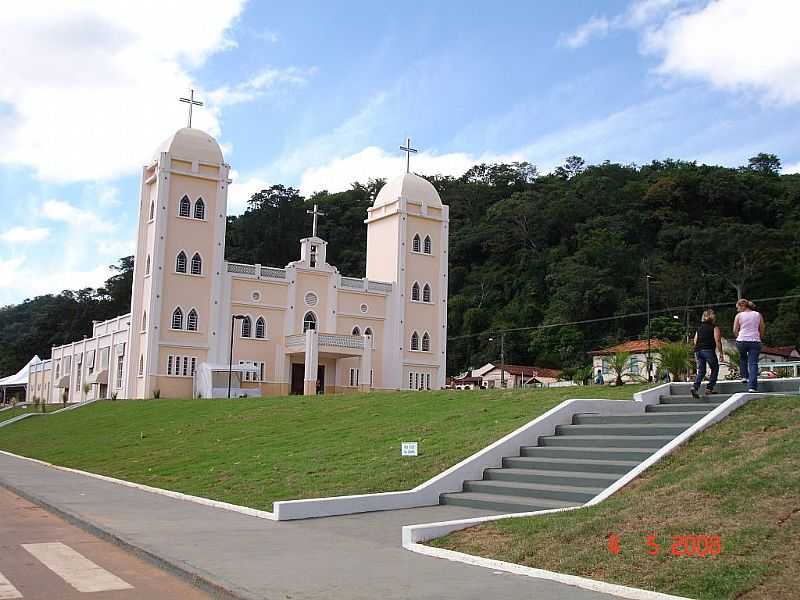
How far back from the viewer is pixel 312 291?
51.3m

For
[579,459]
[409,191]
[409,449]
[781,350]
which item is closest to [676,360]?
[579,459]

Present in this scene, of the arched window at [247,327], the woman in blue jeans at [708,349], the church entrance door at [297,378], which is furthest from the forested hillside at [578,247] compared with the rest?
the woman in blue jeans at [708,349]

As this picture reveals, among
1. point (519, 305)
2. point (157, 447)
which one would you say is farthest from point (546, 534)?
point (519, 305)

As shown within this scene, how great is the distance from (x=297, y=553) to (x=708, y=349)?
856cm

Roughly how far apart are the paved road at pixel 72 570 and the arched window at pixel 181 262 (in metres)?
37.0

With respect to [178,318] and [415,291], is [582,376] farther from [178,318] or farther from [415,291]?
[178,318]

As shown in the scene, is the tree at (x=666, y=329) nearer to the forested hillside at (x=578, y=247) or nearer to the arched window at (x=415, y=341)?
the forested hillside at (x=578, y=247)

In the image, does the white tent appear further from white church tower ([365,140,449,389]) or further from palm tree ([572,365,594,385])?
palm tree ([572,365,594,385])

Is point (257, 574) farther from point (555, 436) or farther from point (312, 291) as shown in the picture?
point (312, 291)

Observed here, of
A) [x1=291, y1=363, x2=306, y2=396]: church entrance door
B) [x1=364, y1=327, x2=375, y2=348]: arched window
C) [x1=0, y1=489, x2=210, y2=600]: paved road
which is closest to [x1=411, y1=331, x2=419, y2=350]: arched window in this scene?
[x1=364, y1=327, x2=375, y2=348]: arched window

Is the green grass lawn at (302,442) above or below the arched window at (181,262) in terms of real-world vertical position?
below

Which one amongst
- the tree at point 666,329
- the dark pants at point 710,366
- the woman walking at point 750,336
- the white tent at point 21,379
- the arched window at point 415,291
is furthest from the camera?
the white tent at point 21,379

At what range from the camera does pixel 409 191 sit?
2168 inches

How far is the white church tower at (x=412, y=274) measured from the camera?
175ft
